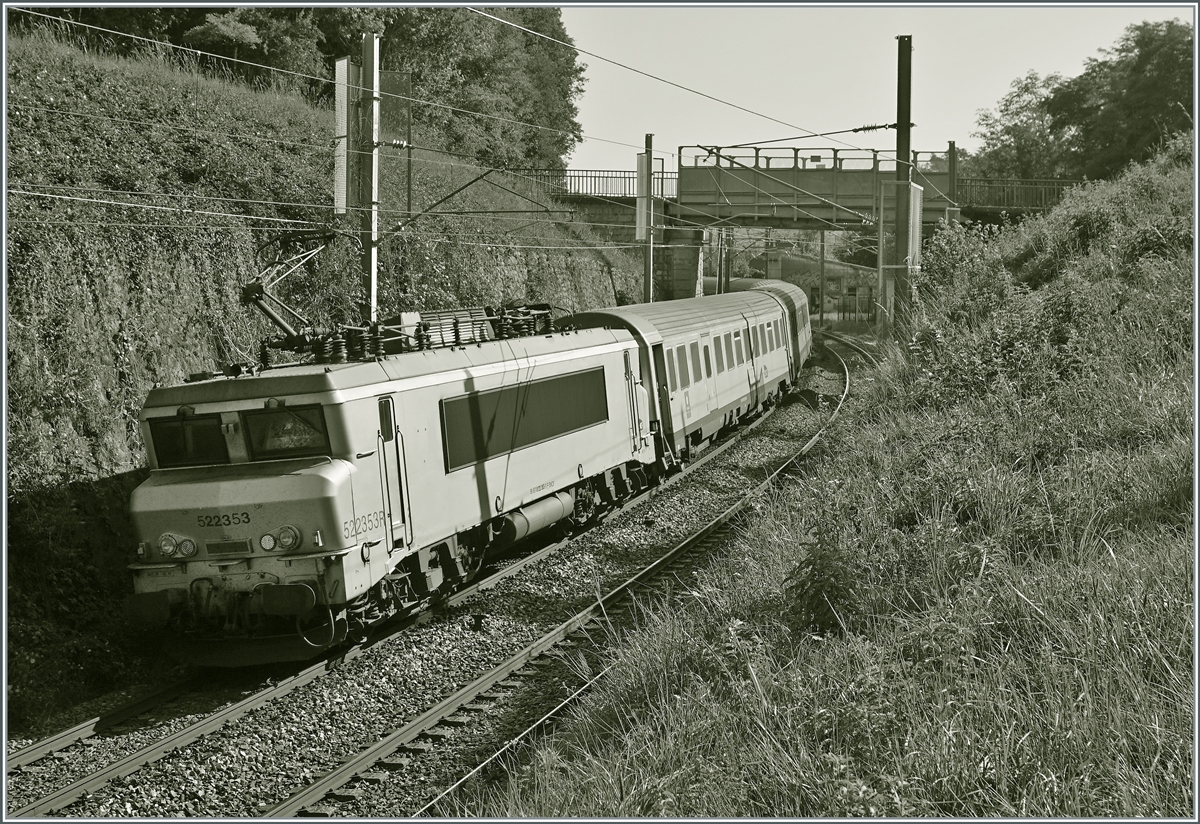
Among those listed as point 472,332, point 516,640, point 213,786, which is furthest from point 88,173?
point 213,786

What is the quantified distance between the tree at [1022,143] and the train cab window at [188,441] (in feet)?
148

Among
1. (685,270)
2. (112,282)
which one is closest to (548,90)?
(685,270)

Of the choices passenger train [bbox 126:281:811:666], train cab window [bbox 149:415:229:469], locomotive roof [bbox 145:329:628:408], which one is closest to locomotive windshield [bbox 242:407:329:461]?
passenger train [bbox 126:281:811:666]

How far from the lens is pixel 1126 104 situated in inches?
1425

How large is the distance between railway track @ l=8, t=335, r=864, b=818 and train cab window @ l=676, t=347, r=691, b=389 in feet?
23.5

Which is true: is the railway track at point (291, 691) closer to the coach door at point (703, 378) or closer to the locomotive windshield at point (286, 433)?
the locomotive windshield at point (286, 433)

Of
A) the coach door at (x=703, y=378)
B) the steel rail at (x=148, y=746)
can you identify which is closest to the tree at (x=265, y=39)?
the coach door at (x=703, y=378)

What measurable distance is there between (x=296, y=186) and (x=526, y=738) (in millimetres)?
15347

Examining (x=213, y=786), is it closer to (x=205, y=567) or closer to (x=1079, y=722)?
(x=205, y=567)

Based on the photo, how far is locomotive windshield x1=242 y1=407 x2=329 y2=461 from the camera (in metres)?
9.20

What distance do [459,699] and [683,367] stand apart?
1009cm

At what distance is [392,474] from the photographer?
9805mm

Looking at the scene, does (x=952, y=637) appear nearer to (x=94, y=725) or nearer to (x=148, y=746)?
(x=148, y=746)

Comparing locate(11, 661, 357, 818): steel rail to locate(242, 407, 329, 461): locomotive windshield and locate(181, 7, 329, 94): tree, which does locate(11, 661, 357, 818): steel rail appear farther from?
locate(181, 7, 329, 94): tree
